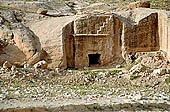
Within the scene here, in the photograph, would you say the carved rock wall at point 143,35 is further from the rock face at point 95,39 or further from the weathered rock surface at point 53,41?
the weathered rock surface at point 53,41

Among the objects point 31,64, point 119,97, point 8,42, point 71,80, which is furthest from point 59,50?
point 119,97

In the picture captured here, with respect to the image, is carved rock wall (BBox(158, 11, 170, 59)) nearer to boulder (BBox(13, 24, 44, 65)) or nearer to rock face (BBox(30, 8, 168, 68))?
rock face (BBox(30, 8, 168, 68))

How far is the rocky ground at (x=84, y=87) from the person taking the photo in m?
11.2

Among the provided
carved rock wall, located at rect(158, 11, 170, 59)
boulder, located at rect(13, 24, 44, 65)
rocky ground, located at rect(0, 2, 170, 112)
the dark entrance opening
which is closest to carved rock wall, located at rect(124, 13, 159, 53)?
carved rock wall, located at rect(158, 11, 170, 59)

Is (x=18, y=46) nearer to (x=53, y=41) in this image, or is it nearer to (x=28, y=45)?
(x=28, y=45)

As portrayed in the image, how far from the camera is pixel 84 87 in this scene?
51.4 ft

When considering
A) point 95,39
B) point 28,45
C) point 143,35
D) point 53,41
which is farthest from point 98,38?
point 28,45

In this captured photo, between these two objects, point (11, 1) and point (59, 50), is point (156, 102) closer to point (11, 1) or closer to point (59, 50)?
point (59, 50)

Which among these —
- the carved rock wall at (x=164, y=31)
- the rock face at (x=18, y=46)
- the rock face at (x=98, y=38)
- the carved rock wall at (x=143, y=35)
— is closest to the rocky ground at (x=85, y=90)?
the rock face at (x=18, y=46)

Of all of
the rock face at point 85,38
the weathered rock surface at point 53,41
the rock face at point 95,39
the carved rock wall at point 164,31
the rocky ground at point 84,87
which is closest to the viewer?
the rocky ground at point 84,87

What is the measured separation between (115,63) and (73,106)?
43.4 feet

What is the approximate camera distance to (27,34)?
22844mm

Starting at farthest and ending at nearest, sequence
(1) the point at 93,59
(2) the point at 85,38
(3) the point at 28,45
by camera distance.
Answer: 1. (1) the point at 93,59
2. (2) the point at 85,38
3. (3) the point at 28,45

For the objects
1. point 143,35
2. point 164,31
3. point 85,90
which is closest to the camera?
point 85,90
